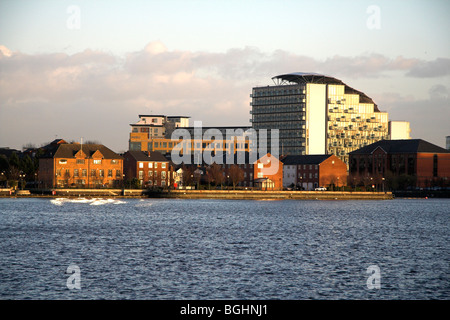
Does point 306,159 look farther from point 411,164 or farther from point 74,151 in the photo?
point 74,151

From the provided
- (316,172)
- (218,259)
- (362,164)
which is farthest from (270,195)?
(218,259)

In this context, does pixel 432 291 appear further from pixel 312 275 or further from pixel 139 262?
pixel 139 262

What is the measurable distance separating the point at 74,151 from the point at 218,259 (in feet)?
361

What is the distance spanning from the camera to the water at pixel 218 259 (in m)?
33.7

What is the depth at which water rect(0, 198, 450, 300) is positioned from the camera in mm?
33719

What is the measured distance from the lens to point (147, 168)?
165 meters

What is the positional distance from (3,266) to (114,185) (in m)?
114

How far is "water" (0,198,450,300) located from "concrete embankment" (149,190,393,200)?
70034mm

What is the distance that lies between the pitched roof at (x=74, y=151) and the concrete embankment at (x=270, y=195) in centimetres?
1518

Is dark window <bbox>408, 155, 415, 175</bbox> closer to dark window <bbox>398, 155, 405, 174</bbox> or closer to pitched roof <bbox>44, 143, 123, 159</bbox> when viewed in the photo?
dark window <bbox>398, 155, 405, 174</bbox>
